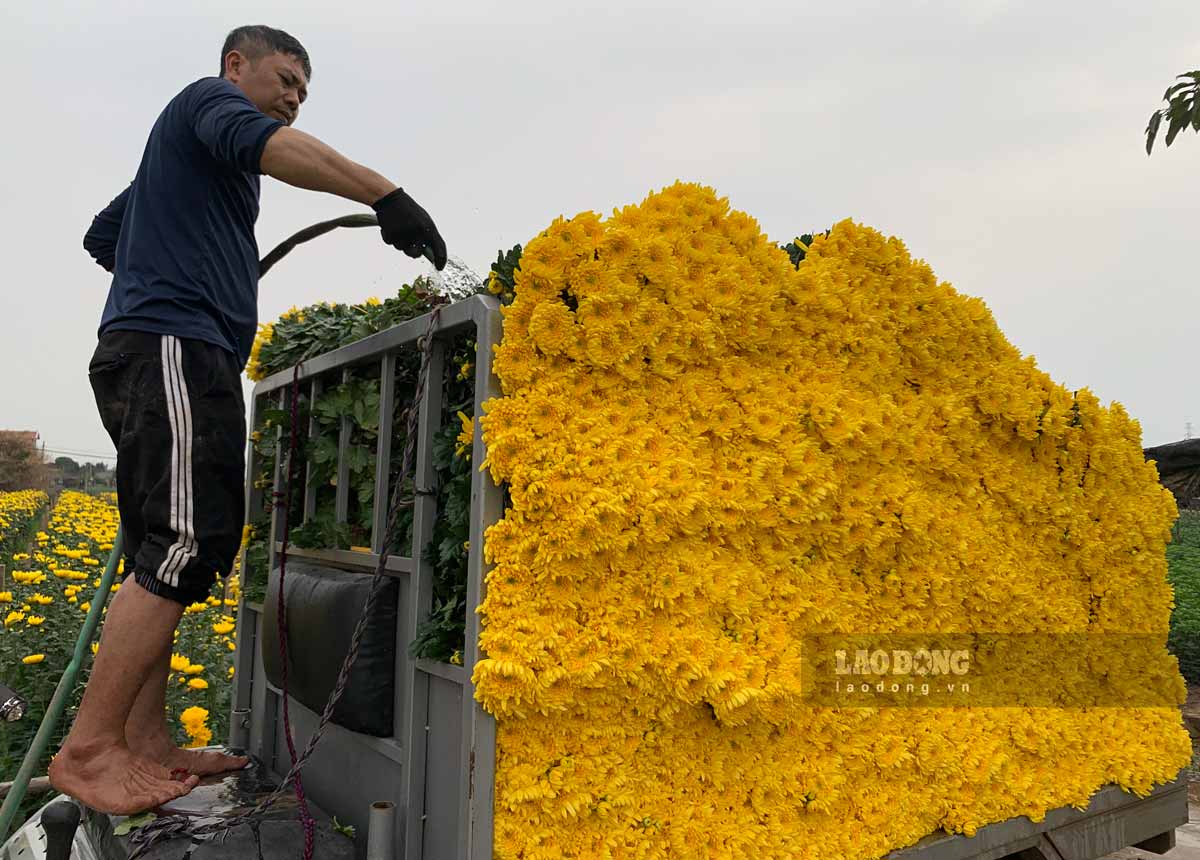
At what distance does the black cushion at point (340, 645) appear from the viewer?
2389mm

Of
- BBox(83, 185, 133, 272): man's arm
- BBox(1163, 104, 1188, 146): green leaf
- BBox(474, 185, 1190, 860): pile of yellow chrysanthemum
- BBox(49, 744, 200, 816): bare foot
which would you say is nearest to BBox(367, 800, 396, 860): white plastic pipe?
BBox(474, 185, 1190, 860): pile of yellow chrysanthemum

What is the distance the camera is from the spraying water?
2443 mm

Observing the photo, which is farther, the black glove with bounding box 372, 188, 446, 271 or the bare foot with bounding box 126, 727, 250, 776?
the bare foot with bounding box 126, 727, 250, 776

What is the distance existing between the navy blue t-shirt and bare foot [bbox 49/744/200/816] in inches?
43.4

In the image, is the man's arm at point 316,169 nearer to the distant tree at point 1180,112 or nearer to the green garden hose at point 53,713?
the green garden hose at point 53,713

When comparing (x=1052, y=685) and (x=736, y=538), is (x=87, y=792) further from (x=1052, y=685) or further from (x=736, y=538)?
(x=1052, y=685)

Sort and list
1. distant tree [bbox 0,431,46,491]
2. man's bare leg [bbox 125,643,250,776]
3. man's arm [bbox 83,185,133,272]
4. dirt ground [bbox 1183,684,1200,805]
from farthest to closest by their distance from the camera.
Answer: distant tree [bbox 0,431,46,491] < dirt ground [bbox 1183,684,1200,805] < man's arm [bbox 83,185,133,272] < man's bare leg [bbox 125,643,250,776]

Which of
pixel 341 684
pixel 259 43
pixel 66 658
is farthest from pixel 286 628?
pixel 66 658

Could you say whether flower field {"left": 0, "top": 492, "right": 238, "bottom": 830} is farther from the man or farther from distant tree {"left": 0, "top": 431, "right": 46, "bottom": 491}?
distant tree {"left": 0, "top": 431, "right": 46, "bottom": 491}

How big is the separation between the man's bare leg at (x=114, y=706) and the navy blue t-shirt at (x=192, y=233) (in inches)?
28.5

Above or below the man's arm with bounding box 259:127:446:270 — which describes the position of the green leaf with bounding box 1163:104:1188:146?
above

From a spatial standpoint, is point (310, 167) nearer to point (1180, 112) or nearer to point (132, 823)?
point (132, 823)

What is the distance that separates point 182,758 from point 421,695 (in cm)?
106

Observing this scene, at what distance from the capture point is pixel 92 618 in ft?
8.78
